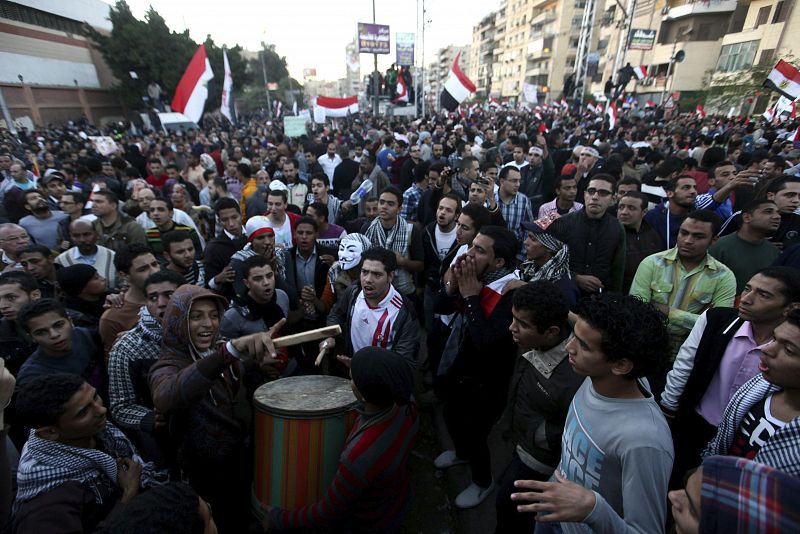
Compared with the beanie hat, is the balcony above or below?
above

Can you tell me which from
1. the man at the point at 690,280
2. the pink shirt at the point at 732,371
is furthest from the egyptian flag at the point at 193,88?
the pink shirt at the point at 732,371

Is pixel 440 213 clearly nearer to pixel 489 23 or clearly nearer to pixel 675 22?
pixel 675 22

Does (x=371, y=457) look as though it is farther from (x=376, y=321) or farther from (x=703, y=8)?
(x=703, y=8)

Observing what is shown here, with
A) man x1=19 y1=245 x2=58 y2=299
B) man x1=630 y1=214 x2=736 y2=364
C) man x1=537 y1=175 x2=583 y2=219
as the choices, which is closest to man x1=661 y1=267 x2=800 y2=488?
man x1=630 y1=214 x2=736 y2=364

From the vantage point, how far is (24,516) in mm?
1528

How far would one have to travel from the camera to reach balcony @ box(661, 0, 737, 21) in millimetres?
34594

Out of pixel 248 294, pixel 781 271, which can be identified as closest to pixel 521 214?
pixel 781 271

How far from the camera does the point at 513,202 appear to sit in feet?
18.4

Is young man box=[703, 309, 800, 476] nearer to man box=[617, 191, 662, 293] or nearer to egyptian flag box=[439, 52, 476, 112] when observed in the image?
man box=[617, 191, 662, 293]

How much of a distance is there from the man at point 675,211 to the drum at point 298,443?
404cm

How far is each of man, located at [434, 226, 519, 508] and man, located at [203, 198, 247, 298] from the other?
2.18m

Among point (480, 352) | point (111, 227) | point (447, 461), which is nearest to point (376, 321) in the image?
point (480, 352)

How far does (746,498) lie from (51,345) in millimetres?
3484

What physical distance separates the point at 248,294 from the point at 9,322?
1.77 meters
